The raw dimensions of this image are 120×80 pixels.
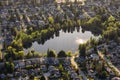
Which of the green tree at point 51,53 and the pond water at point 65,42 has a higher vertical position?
the green tree at point 51,53

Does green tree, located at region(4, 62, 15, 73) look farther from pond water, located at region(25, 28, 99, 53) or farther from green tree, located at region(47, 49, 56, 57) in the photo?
pond water, located at region(25, 28, 99, 53)

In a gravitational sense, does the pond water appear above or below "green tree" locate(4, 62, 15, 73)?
below

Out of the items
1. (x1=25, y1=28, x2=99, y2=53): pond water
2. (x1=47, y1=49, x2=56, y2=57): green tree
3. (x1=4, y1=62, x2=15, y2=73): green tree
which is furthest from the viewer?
(x1=25, y1=28, x2=99, y2=53): pond water

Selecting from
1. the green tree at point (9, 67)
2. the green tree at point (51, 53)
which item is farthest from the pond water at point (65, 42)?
the green tree at point (9, 67)

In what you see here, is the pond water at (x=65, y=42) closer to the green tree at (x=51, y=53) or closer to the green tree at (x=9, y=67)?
the green tree at (x=51, y=53)

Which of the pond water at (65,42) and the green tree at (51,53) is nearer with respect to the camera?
the green tree at (51,53)

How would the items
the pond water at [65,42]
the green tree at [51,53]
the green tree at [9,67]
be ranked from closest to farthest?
1. the green tree at [9,67]
2. the green tree at [51,53]
3. the pond water at [65,42]

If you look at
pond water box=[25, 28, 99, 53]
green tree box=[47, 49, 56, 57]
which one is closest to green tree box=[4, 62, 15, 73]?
green tree box=[47, 49, 56, 57]

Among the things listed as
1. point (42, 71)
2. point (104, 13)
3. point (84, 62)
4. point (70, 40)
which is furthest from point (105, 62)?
point (104, 13)

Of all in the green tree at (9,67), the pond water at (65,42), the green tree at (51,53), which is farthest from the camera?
the pond water at (65,42)
